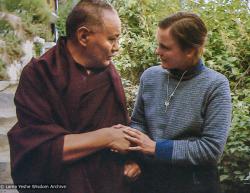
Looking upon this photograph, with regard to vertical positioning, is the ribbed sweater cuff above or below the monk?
below

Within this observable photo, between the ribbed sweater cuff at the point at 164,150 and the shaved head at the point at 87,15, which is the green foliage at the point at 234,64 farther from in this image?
the shaved head at the point at 87,15

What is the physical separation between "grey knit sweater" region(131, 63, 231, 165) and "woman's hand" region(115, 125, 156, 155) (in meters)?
0.02

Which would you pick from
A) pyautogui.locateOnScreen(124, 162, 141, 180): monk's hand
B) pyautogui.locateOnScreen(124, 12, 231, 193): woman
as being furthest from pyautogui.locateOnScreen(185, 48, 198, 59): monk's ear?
pyautogui.locateOnScreen(124, 162, 141, 180): monk's hand

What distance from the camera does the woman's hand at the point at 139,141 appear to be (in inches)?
46.9

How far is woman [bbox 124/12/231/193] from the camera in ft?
3.96

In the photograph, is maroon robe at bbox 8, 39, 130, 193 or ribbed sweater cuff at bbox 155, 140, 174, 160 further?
ribbed sweater cuff at bbox 155, 140, 174, 160

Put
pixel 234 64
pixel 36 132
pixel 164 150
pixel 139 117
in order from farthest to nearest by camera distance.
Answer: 1. pixel 234 64
2. pixel 139 117
3. pixel 164 150
4. pixel 36 132

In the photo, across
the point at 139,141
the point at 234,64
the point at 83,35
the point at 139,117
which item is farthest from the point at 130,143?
the point at 234,64

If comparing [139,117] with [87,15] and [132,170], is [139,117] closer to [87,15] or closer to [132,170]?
[132,170]

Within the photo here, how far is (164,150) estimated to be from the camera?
1229 mm

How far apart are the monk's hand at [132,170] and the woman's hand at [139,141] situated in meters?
0.08

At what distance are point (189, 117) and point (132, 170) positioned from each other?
0.23 meters

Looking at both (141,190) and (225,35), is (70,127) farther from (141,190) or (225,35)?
(225,35)

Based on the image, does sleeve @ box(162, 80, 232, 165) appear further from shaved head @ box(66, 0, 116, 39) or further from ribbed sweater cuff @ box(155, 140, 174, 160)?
shaved head @ box(66, 0, 116, 39)
